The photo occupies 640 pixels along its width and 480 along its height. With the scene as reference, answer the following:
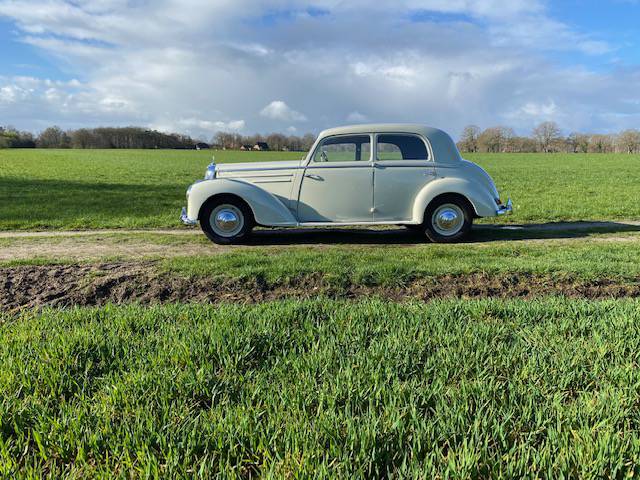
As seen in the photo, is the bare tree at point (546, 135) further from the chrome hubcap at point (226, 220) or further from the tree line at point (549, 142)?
the chrome hubcap at point (226, 220)

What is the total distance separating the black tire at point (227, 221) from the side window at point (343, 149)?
1.48 metres

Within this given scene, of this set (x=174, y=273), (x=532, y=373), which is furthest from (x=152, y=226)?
(x=532, y=373)

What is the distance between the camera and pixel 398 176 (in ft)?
24.6

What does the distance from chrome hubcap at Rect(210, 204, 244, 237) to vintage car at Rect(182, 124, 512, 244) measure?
0.05 ft

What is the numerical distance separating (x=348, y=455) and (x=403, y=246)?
5.57 meters

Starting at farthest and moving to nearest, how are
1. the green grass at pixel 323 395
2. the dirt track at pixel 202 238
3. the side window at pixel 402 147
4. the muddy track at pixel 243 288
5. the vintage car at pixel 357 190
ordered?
the side window at pixel 402 147 < the vintage car at pixel 357 190 < the dirt track at pixel 202 238 < the muddy track at pixel 243 288 < the green grass at pixel 323 395

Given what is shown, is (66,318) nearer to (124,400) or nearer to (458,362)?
(124,400)

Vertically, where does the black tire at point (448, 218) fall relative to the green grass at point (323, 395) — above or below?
above

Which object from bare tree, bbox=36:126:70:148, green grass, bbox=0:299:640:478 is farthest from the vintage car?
bare tree, bbox=36:126:70:148

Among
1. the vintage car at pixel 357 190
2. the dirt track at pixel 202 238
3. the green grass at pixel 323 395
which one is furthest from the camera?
the vintage car at pixel 357 190

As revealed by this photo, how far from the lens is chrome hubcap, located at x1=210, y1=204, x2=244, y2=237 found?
7539 millimetres

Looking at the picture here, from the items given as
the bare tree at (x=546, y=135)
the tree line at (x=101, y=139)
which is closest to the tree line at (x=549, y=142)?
the bare tree at (x=546, y=135)

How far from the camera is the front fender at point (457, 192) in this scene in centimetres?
735

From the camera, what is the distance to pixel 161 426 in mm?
2207
